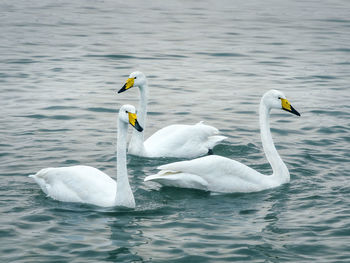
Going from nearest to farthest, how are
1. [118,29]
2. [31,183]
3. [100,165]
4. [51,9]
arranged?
1. [31,183]
2. [100,165]
3. [118,29]
4. [51,9]

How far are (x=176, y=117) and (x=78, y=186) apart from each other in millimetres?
5398

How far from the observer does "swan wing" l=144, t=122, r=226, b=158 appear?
12141 mm

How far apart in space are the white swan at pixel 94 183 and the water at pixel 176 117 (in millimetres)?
156

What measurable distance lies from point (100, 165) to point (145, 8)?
62.3 feet

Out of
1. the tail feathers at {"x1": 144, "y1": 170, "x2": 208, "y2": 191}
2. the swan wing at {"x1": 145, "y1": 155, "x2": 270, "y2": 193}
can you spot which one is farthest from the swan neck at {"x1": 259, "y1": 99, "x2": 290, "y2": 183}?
the tail feathers at {"x1": 144, "y1": 170, "x2": 208, "y2": 191}

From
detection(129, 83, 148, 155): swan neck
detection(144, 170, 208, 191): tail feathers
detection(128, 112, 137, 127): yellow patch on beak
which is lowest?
detection(144, 170, 208, 191): tail feathers

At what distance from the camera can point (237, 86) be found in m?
17.4

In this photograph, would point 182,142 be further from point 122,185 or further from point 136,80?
point 122,185

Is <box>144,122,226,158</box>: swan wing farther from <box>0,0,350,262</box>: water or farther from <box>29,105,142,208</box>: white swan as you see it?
<box>29,105,142,208</box>: white swan

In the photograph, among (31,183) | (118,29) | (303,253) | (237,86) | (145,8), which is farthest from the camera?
(145,8)

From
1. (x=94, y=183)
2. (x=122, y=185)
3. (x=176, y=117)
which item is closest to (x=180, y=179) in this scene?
(x=122, y=185)

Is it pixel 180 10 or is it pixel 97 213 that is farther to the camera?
pixel 180 10

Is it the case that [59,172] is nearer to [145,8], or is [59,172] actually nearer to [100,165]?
[100,165]

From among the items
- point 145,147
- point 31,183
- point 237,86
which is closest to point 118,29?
point 237,86
